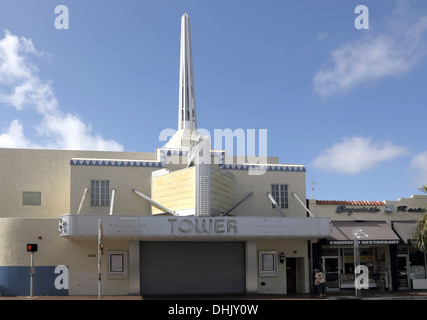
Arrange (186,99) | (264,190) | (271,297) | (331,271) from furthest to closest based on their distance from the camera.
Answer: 1. (186,99)
2. (331,271)
3. (264,190)
4. (271,297)

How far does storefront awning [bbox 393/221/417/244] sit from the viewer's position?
32.0 metres

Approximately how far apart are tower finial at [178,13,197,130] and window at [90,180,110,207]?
6.48m

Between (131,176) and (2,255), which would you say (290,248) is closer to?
(131,176)

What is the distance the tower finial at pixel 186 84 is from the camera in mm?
33750

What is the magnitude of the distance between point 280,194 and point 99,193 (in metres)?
10.6

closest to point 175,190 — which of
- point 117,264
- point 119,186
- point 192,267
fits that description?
point 119,186

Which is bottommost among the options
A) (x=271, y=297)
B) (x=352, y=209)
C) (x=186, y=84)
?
(x=271, y=297)

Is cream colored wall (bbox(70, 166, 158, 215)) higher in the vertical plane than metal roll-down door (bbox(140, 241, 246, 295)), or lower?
higher

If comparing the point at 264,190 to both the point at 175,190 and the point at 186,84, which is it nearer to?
the point at 175,190

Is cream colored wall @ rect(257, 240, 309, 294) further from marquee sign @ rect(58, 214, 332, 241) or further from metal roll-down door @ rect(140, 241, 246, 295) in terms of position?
marquee sign @ rect(58, 214, 332, 241)

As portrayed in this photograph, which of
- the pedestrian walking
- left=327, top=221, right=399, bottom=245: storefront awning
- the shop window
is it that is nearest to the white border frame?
the pedestrian walking

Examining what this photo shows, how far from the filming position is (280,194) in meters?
32.5

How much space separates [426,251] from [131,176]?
17868 millimetres

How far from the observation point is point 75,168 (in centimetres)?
2969
